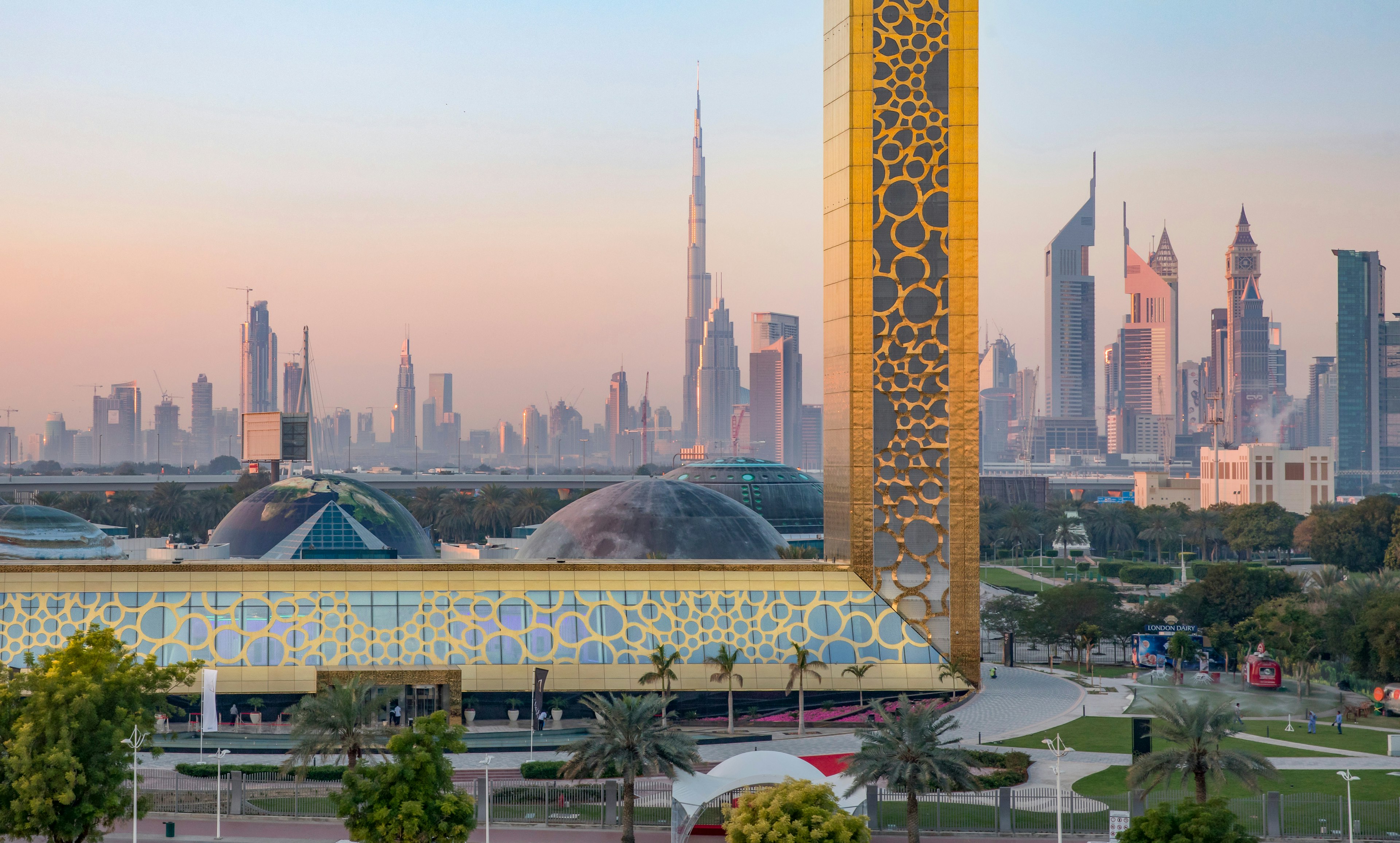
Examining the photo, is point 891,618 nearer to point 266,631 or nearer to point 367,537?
point 266,631

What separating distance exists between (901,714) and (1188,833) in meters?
9.92

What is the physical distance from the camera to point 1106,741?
2222 inches

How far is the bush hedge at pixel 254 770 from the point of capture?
4966 centimetres

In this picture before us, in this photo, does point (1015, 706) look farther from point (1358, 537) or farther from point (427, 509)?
point (427, 509)

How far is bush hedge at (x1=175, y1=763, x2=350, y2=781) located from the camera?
49.7 m

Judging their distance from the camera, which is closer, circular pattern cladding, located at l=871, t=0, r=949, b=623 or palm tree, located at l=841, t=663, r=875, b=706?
palm tree, located at l=841, t=663, r=875, b=706

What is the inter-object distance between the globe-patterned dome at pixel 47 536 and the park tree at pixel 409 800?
6114 cm

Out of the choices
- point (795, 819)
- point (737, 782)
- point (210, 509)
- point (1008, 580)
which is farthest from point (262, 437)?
point (795, 819)

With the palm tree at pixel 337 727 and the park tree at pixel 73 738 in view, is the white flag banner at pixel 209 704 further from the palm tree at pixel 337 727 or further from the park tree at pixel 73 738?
the park tree at pixel 73 738

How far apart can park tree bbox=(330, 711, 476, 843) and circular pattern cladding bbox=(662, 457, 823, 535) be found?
84.3 meters

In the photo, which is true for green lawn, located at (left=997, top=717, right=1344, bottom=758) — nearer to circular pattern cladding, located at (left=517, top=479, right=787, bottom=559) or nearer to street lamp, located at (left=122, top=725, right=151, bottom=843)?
circular pattern cladding, located at (left=517, top=479, right=787, bottom=559)

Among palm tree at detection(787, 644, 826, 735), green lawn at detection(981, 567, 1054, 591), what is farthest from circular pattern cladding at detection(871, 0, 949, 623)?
green lawn at detection(981, 567, 1054, 591)

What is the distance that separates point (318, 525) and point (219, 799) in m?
54.9

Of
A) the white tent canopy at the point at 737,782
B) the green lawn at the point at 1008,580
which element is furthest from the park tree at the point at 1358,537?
the white tent canopy at the point at 737,782
